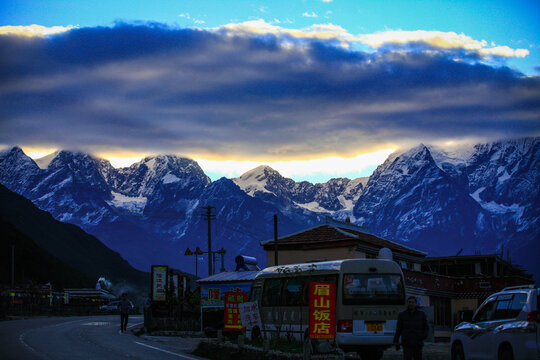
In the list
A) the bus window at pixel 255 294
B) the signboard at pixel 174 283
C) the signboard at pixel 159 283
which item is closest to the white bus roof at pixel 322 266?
the bus window at pixel 255 294

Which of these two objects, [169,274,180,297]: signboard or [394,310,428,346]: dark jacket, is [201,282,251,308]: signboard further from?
[394,310,428,346]: dark jacket

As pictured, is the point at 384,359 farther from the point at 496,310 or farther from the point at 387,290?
the point at 496,310

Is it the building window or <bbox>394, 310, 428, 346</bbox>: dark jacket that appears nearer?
<bbox>394, 310, 428, 346</bbox>: dark jacket

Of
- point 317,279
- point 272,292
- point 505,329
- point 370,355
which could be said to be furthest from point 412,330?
point 272,292

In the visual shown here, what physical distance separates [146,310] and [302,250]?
16242 millimetres

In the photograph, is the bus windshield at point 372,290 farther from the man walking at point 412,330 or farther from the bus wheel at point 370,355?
the man walking at point 412,330

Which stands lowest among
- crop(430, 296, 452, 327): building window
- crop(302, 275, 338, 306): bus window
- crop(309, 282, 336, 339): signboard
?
crop(430, 296, 452, 327): building window

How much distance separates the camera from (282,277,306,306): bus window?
1048 inches

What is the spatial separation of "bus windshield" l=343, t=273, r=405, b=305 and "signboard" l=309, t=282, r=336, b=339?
2099 mm

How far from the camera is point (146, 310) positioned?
139ft

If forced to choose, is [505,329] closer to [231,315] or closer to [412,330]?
[412,330]

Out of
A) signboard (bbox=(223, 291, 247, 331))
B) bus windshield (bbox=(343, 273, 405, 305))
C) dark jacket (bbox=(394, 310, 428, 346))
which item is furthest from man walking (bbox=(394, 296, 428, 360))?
signboard (bbox=(223, 291, 247, 331))

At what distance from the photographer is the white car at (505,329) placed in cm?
1550

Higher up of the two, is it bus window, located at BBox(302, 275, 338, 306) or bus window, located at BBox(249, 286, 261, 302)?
bus window, located at BBox(302, 275, 338, 306)
